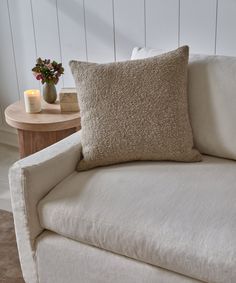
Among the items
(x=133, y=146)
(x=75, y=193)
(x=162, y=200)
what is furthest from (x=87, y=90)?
(x=162, y=200)

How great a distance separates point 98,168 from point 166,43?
0.76 m

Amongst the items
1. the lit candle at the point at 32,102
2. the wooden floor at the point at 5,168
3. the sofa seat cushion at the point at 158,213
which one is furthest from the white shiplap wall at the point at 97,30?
the sofa seat cushion at the point at 158,213

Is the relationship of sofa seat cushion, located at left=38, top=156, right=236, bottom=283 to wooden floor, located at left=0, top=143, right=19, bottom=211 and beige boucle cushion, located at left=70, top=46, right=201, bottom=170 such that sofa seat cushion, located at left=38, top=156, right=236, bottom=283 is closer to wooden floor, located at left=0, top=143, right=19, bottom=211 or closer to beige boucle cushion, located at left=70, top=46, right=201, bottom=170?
beige boucle cushion, located at left=70, top=46, right=201, bottom=170

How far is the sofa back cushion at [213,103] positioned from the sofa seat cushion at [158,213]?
0.08 m

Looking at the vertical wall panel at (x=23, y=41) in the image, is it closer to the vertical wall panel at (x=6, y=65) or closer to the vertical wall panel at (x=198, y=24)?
the vertical wall panel at (x=6, y=65)

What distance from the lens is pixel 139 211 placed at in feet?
4.76

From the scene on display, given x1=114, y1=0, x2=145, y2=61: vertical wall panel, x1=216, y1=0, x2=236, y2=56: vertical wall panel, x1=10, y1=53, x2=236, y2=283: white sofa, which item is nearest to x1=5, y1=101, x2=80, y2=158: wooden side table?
x1=10, y1=53, x2=236, y2=283: white sofa

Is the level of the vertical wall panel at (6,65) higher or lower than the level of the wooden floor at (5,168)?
higher

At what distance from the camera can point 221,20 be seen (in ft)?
6.46

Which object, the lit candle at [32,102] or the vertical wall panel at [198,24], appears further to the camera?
the lit candle at [32,102]

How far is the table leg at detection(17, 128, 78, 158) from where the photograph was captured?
6.92 feet

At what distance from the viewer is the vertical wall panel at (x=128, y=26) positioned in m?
2.18

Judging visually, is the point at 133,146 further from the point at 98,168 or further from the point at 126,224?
the point at 126,224

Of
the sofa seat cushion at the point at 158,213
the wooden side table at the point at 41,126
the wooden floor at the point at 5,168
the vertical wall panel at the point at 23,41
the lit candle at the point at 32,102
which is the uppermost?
the vertical wall panel at the point at 23,41
